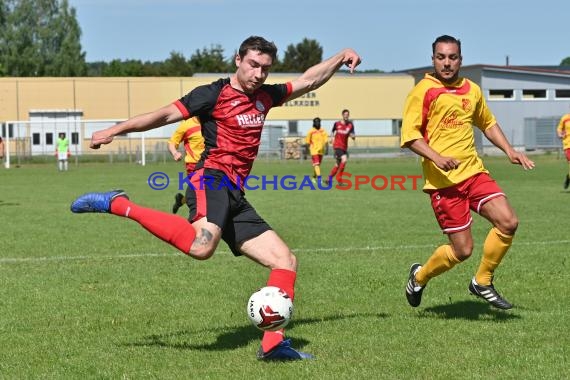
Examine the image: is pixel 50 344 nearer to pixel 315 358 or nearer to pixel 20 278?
pixel 315 358

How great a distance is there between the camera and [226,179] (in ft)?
20.1

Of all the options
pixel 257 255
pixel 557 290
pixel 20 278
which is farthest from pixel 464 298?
pixel 20 278

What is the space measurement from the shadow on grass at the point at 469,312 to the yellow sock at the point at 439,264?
0.27 m

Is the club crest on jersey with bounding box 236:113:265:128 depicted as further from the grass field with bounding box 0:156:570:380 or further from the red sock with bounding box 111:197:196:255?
the grass field with bounding box 0:156:570:380

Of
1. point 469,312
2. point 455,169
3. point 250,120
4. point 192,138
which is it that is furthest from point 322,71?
point 192,138

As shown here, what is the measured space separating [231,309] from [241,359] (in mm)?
1706

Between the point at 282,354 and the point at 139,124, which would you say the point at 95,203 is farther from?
the point at 282,354

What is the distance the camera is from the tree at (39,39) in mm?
89938

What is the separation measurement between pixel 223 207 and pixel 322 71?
1.33 m

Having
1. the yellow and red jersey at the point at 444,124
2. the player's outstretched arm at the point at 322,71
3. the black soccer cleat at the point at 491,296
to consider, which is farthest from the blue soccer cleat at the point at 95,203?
the black soccer cleat at the point at 491,296

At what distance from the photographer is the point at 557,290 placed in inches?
321

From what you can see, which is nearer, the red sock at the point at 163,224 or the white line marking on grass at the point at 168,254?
the red sock at the point at 163,224

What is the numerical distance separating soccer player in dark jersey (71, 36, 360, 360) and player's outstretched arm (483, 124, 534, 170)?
2.13 metres

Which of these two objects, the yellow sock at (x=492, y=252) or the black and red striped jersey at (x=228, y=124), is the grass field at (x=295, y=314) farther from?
the black and red striped jersey at (x=228, y=124)
